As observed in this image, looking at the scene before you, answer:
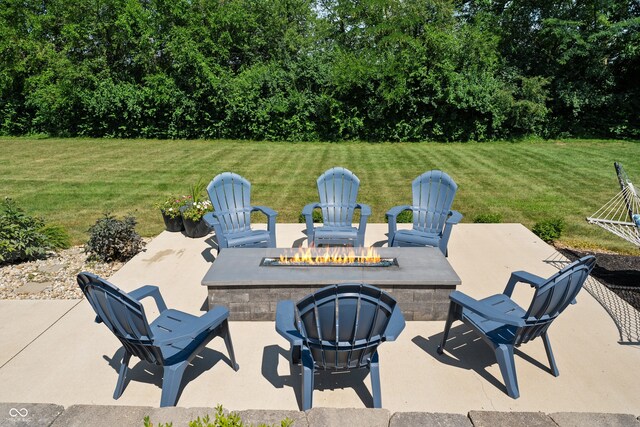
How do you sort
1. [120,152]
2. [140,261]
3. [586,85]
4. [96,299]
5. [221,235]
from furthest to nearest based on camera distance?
1. [586,85]
2. [120,152]
3. [140,261]
4. [221,235]
5. [96,299]

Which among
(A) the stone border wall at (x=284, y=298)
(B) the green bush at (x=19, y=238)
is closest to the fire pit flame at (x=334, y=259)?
(A) the stone border wall at (x=284, y=298)

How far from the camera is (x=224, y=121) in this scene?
51.5ft

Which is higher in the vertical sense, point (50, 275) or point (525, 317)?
point (525, 317)

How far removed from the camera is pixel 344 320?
2773 mm

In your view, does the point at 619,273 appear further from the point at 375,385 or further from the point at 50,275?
the point at 50,275

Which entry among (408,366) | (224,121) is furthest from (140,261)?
(224,121)

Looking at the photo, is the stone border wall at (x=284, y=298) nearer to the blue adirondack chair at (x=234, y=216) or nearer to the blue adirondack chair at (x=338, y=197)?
the blue adirondack chair at (x=234, y=216)

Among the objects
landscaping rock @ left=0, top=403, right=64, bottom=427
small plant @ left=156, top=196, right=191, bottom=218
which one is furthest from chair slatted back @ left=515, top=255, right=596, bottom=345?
small plant @ left=156, top=196, right=191, bottom=218

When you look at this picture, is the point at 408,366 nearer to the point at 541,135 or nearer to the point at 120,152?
the point at 120,152

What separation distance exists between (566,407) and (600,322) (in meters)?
1.35

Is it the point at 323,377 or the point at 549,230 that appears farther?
the point at 549,230

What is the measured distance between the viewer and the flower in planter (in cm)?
605

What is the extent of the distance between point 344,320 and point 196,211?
379cm

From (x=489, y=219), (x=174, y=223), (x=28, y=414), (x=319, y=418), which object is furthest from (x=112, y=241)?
(x=489, y=219)
